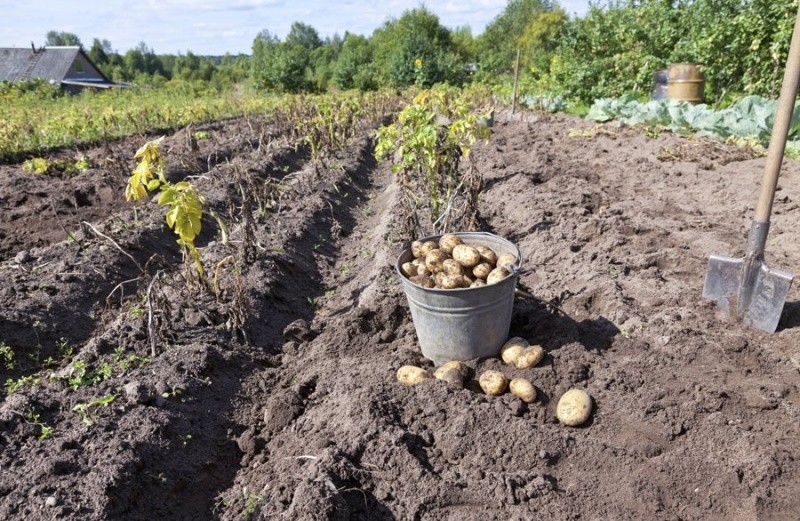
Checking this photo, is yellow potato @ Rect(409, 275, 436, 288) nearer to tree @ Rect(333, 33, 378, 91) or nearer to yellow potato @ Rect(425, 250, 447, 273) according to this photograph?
yellow potato @ Rect(425, 250, 447, 273)

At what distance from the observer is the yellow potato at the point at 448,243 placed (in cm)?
332

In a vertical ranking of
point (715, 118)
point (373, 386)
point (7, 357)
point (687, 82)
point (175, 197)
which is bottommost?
point (7, 357)

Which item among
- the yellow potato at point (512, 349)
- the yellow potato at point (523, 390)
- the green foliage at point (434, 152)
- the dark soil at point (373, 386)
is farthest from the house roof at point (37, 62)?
the yellow potato at point (523, 390)

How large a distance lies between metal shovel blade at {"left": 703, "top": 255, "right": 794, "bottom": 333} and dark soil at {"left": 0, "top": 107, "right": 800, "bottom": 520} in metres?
0.11

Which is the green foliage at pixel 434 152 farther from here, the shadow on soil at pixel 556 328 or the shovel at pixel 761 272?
the shovel at pixel 761 272

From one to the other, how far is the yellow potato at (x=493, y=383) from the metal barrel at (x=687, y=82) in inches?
418

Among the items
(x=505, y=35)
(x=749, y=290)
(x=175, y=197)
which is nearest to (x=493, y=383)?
(x=749, y=290)

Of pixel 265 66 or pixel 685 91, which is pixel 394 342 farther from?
pixel 265 66

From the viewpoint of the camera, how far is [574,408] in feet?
8.65

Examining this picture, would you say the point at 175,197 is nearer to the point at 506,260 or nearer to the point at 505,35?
the point at 506,260

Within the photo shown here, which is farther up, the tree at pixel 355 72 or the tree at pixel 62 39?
the tree at pixel 62 39

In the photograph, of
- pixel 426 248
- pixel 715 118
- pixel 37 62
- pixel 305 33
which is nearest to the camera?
pixel 426 248

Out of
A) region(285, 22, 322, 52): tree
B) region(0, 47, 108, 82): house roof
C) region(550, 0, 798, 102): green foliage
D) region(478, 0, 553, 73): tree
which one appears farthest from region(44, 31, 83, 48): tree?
region(550, 0, 798, 102): green foliage

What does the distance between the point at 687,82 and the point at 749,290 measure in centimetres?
934
